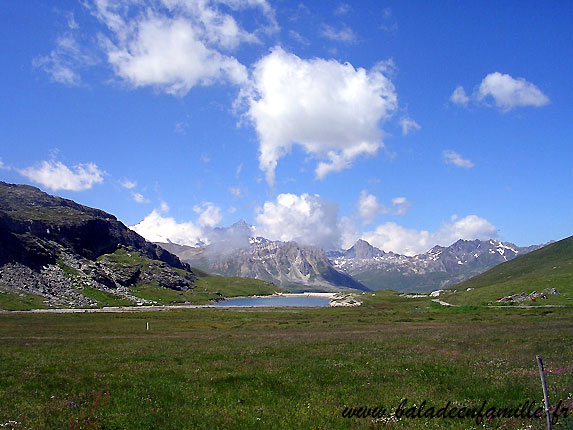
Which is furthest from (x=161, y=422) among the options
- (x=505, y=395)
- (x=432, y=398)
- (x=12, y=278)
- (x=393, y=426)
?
(x=12, y=278)

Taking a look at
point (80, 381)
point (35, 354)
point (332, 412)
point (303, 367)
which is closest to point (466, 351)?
point (303, 367)

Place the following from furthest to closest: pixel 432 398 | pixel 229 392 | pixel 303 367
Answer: pixel 303 367
pixel 229 392
pixel 432 398

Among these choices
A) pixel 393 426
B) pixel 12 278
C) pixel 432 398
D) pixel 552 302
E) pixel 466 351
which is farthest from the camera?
pixel 12 278

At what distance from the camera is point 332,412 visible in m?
16.1

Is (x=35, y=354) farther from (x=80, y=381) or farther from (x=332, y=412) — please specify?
(x=332, y=412)

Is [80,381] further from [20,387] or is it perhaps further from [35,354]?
[35,354]

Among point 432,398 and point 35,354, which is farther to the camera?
point 35,354

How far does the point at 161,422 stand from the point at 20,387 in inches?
403

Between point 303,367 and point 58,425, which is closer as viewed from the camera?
point 58,425

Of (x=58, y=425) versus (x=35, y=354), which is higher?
(x=58, y=425)

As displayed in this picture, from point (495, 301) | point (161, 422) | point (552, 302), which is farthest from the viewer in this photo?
point (495, 301)

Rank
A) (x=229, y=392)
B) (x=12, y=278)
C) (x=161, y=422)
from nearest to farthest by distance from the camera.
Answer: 1. (x=161, y=422)
2. (x=229, y=392)
3. (x=12, y=278)

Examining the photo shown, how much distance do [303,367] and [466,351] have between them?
51.4ft

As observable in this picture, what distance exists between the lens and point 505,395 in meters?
18.0
